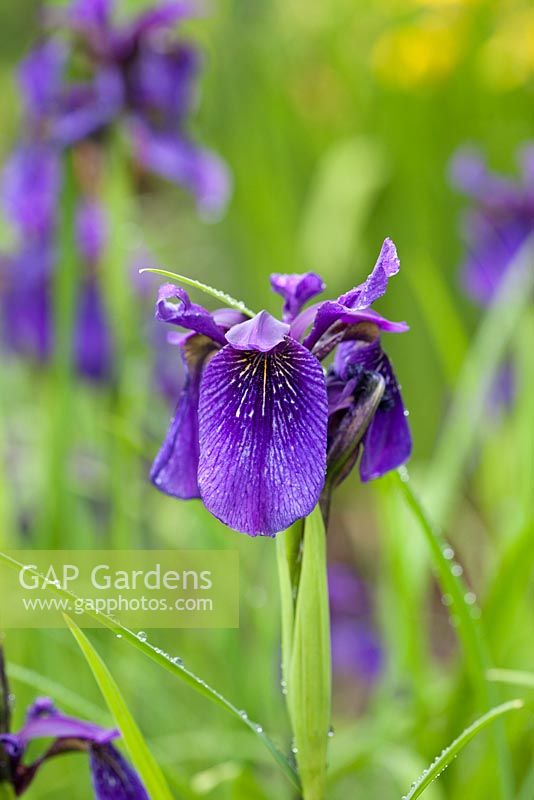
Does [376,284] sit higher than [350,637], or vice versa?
[376,284]

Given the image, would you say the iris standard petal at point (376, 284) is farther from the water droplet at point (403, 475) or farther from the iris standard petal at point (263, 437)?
the water droplet at point (403, 475)

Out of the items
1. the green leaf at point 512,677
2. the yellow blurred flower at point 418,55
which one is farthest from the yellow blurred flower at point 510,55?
the green leaf at point 512,677

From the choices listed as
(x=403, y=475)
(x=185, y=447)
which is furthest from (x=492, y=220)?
(x=185, y=447)

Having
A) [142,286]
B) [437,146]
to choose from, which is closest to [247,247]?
[437,146]

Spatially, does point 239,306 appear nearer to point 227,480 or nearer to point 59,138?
point 227,480

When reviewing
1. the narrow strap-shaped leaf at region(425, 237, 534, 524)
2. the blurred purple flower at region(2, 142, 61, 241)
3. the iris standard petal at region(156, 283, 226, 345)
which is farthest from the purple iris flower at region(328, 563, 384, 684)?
the iris standard petal at region(156, 283, 226, 345)

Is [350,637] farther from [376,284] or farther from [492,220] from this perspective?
[376,284]
